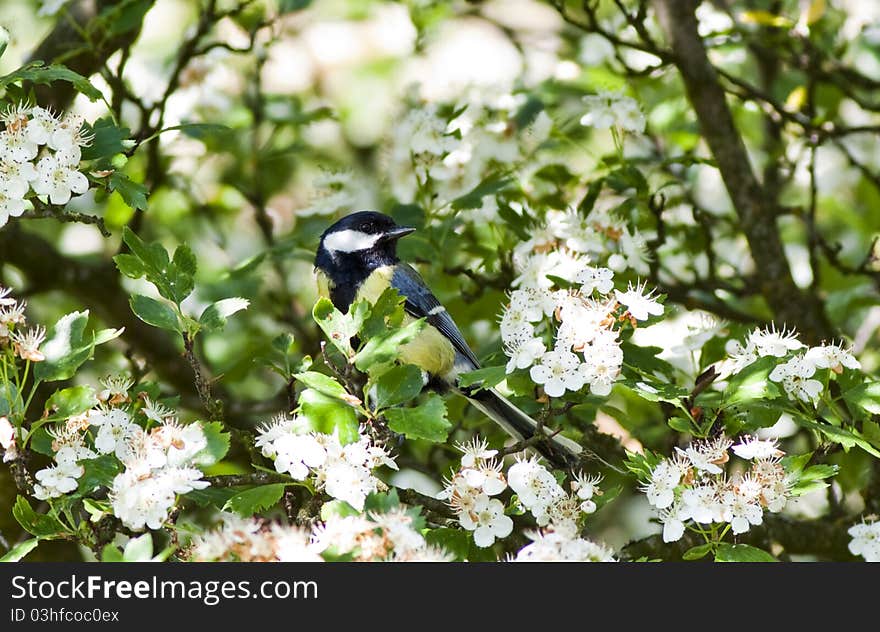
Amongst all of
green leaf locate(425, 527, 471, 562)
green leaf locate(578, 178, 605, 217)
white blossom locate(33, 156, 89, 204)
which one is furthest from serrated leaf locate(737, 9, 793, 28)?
white blossom locate(33, 156, 89, 204)

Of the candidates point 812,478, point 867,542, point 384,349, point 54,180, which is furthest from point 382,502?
point 867,542

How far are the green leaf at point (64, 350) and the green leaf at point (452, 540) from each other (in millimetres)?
878

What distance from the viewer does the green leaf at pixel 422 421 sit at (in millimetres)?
2379

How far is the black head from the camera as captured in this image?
4.14 metres

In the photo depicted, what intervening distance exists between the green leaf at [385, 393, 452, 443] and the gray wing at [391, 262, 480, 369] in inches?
55.7

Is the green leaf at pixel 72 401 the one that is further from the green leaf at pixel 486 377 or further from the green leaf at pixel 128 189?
the green leaf at pixel 486 377

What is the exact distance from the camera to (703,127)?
4219 millimetres

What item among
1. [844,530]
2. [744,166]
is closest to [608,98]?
[744,166]

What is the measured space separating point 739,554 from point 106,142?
5.76 feet

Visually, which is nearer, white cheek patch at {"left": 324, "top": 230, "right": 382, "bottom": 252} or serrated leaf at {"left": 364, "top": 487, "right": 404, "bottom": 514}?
serrated leaf at {"left": 364, "top": 487, "right": 404, "bottom": 514}

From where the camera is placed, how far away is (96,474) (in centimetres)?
244

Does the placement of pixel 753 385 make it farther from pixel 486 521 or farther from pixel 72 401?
pixel 72 401

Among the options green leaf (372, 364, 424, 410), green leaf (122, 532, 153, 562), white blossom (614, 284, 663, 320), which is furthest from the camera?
white blossom (614, 284, 663, 320)

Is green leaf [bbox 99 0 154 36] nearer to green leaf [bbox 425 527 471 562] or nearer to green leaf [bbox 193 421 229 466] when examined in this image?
green leaf [bbox 193 421 229 466]
